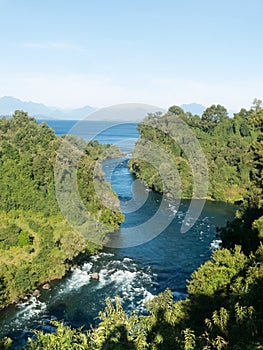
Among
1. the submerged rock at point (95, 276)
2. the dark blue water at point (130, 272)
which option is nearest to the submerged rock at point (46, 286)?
the dark blue water at point (130, 272)

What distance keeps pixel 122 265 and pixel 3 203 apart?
12.9 meters

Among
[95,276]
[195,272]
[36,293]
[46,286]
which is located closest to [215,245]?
[95,276]

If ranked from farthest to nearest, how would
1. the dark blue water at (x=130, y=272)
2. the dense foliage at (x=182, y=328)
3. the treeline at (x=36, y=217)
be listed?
1. the treeline at (x=36, y=217)
2. the dark blue water at (x=130, y=272)
3. the dense foliage at (x=182, y=328)

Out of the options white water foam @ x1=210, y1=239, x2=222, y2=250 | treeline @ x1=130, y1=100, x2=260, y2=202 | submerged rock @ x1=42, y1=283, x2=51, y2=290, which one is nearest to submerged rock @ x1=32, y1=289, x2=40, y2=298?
submerged rock @ x1=42, y1=283, x2=51, y2=290

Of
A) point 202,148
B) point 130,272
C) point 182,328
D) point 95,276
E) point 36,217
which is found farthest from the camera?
point 202,148

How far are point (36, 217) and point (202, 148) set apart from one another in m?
42.8

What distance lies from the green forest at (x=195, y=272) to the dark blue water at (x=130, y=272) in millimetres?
1570

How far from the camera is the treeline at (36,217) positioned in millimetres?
28438

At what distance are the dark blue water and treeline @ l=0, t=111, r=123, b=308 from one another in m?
1.47

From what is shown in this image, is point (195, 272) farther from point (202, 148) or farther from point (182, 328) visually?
point (202, 148)

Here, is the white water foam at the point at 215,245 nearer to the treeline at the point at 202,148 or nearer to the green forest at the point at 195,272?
the green forest at the point at 195,272

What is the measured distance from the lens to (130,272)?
31.2 metres

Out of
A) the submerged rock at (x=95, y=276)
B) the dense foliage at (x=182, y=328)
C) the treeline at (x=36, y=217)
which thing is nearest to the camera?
the dense foliage at (x=182, y=328)

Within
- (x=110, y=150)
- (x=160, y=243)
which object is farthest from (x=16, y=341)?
(x=110, y=150)
